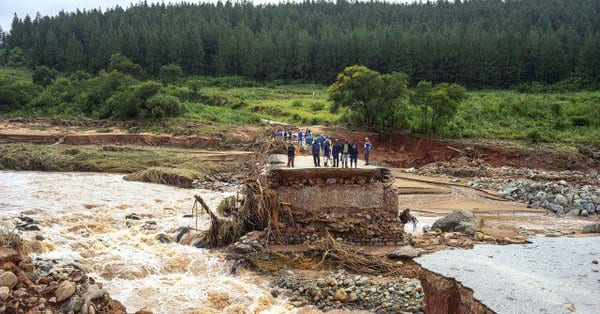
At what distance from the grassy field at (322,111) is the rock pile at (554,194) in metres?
11.4

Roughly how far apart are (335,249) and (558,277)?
5.89 m

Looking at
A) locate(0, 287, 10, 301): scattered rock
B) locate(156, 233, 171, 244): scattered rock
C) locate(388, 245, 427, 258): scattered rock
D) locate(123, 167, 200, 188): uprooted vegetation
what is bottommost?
locate(123, 167, 200, 188): uprooted vegetation

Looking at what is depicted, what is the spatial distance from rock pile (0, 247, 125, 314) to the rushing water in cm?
86

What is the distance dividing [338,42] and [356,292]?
2678 inches

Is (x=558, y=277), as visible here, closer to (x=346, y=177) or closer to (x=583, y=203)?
(x=346, y=177)

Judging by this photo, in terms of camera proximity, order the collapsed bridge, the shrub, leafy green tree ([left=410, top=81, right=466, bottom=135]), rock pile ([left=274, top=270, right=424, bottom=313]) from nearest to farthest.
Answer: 1. rock pile ([left=274, top=270, right=424, bottom=313])
2. the collapsed bridge
3. leafy green tree ([left=410, top=81, right=466, bottom=135])
4. the shrub

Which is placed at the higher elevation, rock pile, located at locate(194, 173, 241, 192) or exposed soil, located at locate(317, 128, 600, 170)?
exposed soil, located at locate(317, 128, 600, 170)

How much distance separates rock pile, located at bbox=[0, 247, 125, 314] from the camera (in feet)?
32.3

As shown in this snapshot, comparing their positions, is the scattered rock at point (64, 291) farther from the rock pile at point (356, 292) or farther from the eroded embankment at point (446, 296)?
the eroded embankment at point (446, 296)

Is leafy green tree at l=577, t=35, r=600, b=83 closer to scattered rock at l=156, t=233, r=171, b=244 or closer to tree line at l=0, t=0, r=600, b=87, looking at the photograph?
tree line at l=0, t=0, r=600, b=87

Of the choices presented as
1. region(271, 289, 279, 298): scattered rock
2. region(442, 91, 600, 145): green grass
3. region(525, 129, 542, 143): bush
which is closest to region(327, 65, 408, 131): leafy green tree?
region(442, 91, 600, 145): green grass

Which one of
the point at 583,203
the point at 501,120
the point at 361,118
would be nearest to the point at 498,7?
the point at 501,120

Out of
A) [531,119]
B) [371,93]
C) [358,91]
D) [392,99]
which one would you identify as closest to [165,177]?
[358,91]

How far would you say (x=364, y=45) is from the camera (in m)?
75.6
